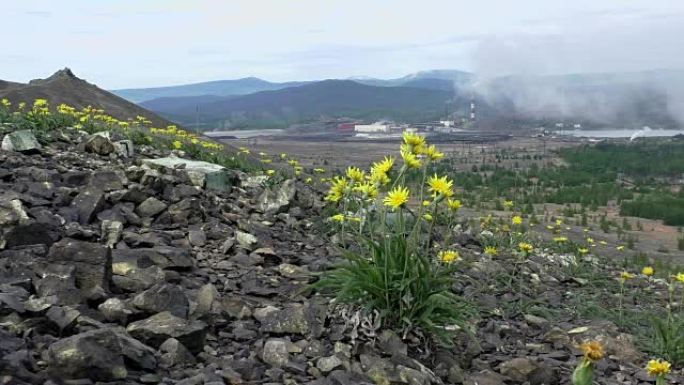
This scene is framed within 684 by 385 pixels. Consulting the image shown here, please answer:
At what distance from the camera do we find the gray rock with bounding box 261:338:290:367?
12.1 feet

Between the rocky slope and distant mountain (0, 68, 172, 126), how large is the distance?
2105 cm

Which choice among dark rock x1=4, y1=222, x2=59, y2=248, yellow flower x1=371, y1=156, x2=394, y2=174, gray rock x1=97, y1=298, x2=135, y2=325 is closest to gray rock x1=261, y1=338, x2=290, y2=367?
gray rock x1=97, y1=298, x2=135, y2=325

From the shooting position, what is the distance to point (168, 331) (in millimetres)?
3582

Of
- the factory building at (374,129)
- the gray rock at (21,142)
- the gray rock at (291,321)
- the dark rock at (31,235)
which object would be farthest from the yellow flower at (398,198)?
the factory building at (374,129)

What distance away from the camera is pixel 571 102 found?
170 metres

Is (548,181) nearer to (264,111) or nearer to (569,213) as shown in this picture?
(569,213)

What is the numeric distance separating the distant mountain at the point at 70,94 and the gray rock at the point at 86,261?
22.8 m

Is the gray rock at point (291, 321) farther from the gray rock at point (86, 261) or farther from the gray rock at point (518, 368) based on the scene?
the gray rock at point (518, 368)

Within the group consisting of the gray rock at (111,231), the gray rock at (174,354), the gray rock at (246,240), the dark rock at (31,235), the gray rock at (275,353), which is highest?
the dark rock at (31,235)

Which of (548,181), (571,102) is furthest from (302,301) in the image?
(571,102)

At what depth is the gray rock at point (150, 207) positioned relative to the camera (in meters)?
5.93

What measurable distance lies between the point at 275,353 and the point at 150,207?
2.72m

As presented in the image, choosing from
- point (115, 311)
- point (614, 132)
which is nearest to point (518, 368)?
point (115, 311)

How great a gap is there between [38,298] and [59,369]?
2.79 feet
